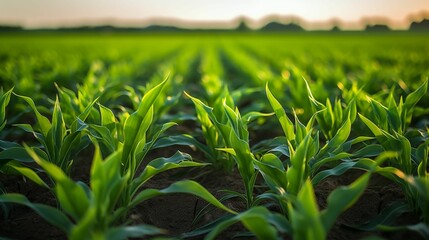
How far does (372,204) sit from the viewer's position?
8.02 feet

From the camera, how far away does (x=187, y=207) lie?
8.09ft

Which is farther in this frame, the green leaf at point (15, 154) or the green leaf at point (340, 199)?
the green leaf at point (15, 154)

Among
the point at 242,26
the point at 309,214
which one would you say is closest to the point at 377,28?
the point at 242,26

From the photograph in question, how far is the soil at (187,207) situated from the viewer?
83.2 inches

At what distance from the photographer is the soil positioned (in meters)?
2.11

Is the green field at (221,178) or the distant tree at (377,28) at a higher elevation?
the distant tree at (377,28)

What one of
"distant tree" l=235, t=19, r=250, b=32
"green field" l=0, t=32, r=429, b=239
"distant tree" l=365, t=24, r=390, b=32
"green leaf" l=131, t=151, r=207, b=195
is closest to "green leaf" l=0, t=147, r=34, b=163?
"green field" l=0, t=32, r=429, b=239


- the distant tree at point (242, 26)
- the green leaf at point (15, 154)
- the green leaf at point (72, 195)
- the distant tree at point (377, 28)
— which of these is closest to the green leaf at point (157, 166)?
the green leaf at point (72, 195)

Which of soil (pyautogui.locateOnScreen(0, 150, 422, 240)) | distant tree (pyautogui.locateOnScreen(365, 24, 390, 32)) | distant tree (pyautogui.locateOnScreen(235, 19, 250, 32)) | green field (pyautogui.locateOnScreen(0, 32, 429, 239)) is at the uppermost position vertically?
distant tree (pyautogui.locateOnScreen(235, 19, 250, 32))

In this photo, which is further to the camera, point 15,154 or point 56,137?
point 56,137

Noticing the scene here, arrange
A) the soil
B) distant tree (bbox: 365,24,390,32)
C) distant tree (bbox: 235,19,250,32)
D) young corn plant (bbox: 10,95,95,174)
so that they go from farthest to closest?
distant tree (bbox: 235,19,250,32)
distant tree (bbox: 365,24,390,32)
young corn plant (bbox: 10,95,95,174)
the soil

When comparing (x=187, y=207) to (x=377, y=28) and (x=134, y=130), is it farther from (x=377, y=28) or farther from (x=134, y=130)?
(x=377, y=28)

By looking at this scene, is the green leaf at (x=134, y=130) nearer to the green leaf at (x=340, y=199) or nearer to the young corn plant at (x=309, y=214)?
the young corn plant at (x=309, y=214)

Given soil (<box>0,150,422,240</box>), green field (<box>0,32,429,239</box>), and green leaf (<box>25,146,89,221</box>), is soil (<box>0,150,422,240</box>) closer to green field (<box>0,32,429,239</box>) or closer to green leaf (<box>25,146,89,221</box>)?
green field (<box>0,32,429,239</box>)
